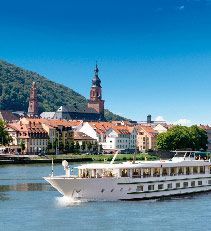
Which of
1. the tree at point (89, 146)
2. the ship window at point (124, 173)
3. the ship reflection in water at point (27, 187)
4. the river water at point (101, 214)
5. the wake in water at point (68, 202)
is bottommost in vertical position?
the river water at point (101, 214)

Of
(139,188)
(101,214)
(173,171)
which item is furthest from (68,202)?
(173,171)

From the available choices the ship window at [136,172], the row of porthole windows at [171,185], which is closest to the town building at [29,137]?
the row of porthole windows at [171,185]

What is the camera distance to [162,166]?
5047 cm

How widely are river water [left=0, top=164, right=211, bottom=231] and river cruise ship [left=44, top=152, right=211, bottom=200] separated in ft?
2.56

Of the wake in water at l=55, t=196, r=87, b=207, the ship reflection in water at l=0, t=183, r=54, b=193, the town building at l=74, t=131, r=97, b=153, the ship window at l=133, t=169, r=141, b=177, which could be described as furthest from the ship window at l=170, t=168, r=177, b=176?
the town building at l=74, t=131, r=97, b=153

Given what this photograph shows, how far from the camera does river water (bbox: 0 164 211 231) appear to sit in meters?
38.8

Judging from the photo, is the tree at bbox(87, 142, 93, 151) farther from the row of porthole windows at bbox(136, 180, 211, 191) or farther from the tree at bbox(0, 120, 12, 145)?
the row of porthole windows at bbox(136, 180, 211, 191)

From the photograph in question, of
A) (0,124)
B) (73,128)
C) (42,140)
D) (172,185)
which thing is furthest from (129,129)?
(172,185)

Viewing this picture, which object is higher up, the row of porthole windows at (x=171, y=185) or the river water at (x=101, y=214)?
the row of porthole windows at (x=171, y=185)

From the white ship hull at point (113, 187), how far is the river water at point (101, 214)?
685 millimetres

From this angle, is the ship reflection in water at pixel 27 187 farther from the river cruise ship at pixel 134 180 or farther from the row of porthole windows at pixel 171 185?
the row of porthole windows at pixel 171 185

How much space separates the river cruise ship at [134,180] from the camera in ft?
152

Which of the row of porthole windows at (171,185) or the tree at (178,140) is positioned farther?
the tree at (178,140)

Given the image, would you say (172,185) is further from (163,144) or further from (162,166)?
(163,144)
